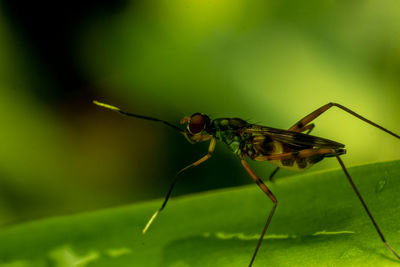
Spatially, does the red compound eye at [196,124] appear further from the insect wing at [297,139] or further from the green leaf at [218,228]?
the green leaf at [218,228]

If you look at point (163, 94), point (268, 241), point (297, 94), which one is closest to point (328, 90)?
point (297, 94)

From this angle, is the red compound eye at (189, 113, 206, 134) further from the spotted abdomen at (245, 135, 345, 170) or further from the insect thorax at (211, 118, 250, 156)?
the spotted abdomen at (245, 135, 345, 170)

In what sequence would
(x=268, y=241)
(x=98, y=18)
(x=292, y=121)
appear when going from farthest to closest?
(x=98, y=18) < (x=292, y=121) < (x=268, y=241)

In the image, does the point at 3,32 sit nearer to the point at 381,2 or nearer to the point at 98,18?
the point at 98,18

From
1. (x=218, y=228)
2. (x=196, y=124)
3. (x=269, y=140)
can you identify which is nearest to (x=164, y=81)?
(x=196, y=124)

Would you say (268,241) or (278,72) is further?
(278,72)

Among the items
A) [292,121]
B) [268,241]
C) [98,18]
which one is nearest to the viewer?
[268,241]

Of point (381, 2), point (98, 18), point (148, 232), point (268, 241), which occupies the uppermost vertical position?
point (98, 18)
